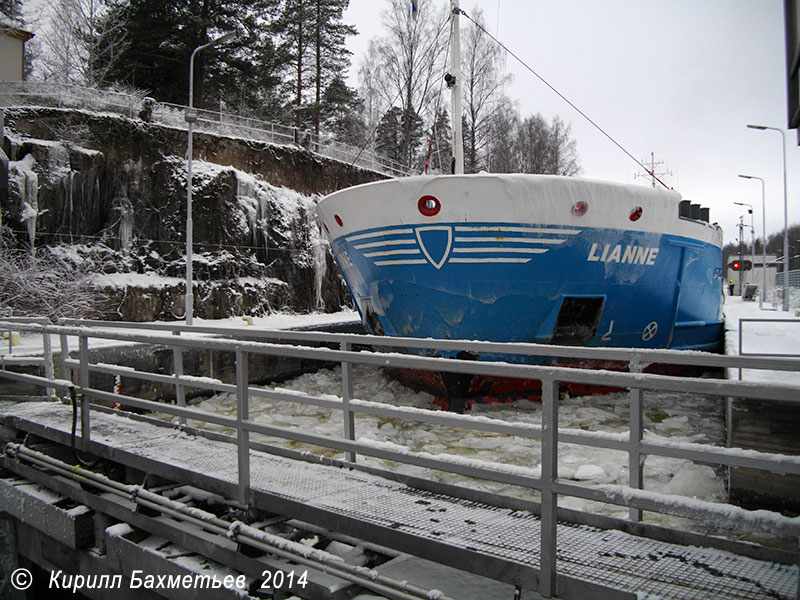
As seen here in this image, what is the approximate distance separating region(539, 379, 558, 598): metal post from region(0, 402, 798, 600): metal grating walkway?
0.13 m

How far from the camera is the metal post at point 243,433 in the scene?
331cm

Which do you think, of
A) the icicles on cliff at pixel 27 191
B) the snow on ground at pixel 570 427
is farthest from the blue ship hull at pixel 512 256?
the icicles on cliff at pixel 27 191

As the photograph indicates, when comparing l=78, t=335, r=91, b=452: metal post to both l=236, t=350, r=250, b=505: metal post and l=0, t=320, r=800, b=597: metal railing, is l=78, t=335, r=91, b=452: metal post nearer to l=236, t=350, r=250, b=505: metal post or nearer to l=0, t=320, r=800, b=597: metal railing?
l=0, t=320, r=800, b=597: metal railing

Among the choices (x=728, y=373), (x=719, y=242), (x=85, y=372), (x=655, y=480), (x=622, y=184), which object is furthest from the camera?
(x=719, y=242)

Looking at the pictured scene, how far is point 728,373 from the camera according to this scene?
743 centimetres

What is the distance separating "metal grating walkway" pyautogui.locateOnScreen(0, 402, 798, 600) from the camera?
2.31 metres

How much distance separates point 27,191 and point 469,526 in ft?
61.2

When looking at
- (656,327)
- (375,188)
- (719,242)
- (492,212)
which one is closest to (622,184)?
(492,212)

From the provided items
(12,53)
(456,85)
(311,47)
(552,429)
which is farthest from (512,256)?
(311,47)

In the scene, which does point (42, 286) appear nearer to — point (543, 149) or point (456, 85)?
point (456, 85)

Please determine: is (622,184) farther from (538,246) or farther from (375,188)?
(375,188)

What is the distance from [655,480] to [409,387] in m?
6.07

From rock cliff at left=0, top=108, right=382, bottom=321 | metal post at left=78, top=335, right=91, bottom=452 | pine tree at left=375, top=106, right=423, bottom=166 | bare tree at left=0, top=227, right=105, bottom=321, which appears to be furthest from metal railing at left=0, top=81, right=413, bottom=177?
pine tree at left=375, top=106, right=423, bottom=166

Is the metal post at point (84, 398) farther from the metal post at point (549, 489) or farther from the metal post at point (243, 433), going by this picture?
the metal post at point (549, 489)
